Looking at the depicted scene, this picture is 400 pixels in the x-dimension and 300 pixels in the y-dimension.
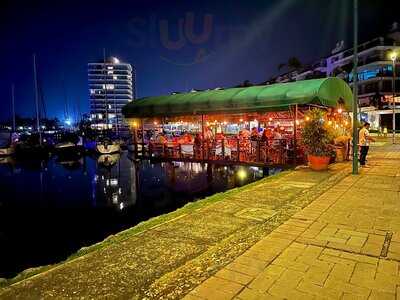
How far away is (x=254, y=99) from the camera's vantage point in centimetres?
1509

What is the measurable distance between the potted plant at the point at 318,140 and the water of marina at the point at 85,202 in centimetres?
308

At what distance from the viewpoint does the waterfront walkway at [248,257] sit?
321cm

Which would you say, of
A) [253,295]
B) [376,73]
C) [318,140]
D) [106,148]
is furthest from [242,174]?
[376,73]

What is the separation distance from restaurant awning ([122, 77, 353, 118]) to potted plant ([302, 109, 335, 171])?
256 centimetres

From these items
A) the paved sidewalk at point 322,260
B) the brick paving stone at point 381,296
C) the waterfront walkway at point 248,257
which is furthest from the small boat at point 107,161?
the brick paving stone at point 381,296

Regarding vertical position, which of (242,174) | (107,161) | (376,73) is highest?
(376,73)

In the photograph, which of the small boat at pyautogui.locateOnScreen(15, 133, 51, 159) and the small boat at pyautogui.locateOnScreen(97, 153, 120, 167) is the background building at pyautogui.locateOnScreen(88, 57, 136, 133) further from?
the small boat at pyautogui.locateOnScreen(97, 153, 120, 167)

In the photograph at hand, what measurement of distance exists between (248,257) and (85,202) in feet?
27.9

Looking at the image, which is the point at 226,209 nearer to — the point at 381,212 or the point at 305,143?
the point at 381,212

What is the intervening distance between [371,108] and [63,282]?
174ft

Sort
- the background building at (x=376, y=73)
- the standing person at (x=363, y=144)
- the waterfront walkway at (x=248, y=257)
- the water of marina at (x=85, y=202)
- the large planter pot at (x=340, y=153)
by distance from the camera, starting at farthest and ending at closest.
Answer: the background building at (x=376, y=73) < the large planter pot at (x=340, y=153) < the standing person at (x=363, y=144) < the water of marina at (x=85, y=202) < the waterfront walkway at (x=248, y=257)

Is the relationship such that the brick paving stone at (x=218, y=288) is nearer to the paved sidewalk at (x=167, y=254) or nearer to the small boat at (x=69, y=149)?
the paved sidewalk at (x=167, y=254)

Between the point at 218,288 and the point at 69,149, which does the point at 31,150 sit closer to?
the point at 69,149

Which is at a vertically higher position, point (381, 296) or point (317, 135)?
point (317, 135)
